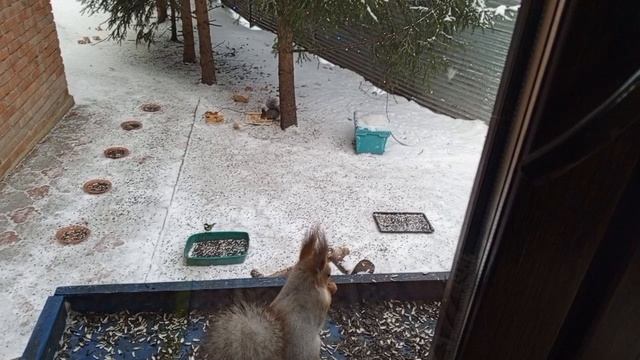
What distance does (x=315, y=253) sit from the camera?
3.29ft

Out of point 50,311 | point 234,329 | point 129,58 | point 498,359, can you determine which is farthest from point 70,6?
point 498,359

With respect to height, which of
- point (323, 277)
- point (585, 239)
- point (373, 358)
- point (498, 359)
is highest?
point (585, 239)

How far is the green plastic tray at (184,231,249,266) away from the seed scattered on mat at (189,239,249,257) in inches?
0.5

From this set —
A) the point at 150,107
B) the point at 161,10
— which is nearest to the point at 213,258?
the point at 150,107

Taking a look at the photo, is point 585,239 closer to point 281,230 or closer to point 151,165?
point 281,230

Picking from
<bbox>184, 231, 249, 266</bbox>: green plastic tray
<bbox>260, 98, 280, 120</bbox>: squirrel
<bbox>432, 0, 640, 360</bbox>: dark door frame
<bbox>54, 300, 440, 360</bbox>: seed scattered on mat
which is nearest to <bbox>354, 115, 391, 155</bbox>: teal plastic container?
<bbox>260, 98, 280, 120</bbox>: squirrel

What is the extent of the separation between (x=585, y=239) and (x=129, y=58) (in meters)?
4.16

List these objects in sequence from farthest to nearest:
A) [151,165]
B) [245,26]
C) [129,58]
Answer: [245,26] < [129,58] < [151,165]

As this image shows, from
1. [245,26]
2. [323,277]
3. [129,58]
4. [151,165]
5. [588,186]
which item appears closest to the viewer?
[588,186]

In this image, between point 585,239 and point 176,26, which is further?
point 176,26

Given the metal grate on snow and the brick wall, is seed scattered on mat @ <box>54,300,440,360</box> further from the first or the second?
the brick wall

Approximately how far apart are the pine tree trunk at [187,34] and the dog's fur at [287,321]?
316 centimetres

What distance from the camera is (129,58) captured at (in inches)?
155

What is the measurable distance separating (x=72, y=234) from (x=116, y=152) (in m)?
0.73
